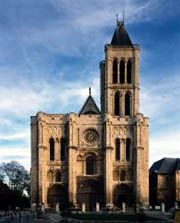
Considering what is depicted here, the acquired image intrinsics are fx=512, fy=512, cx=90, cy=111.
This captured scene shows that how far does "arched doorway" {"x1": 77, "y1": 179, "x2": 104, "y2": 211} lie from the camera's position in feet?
262

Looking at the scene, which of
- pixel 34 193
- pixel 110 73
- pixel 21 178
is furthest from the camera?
pixel 21 178

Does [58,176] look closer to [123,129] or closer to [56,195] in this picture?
[56,195]

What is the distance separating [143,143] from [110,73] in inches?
528

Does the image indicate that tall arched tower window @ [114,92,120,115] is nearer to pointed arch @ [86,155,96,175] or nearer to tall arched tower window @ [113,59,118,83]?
tall arched tower window @ [113,59,118,83]

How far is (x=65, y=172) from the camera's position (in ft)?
263

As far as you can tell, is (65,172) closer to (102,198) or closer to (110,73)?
(102,198)

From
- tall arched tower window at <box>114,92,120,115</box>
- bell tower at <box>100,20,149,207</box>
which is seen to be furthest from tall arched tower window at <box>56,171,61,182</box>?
tall arched tower window at <box>114,92,120,115</box>

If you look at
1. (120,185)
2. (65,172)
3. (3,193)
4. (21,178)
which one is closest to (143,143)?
(120,185)

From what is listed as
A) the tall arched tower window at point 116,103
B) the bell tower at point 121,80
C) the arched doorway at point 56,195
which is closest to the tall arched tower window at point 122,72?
the bell tower at point 121,80

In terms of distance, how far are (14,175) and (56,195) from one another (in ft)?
113

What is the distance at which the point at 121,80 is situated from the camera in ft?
281

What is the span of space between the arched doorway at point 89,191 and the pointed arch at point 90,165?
4.91 feet

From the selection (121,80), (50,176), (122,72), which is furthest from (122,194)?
(122,72)

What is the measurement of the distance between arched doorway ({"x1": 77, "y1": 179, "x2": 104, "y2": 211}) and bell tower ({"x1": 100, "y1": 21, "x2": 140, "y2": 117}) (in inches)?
466
